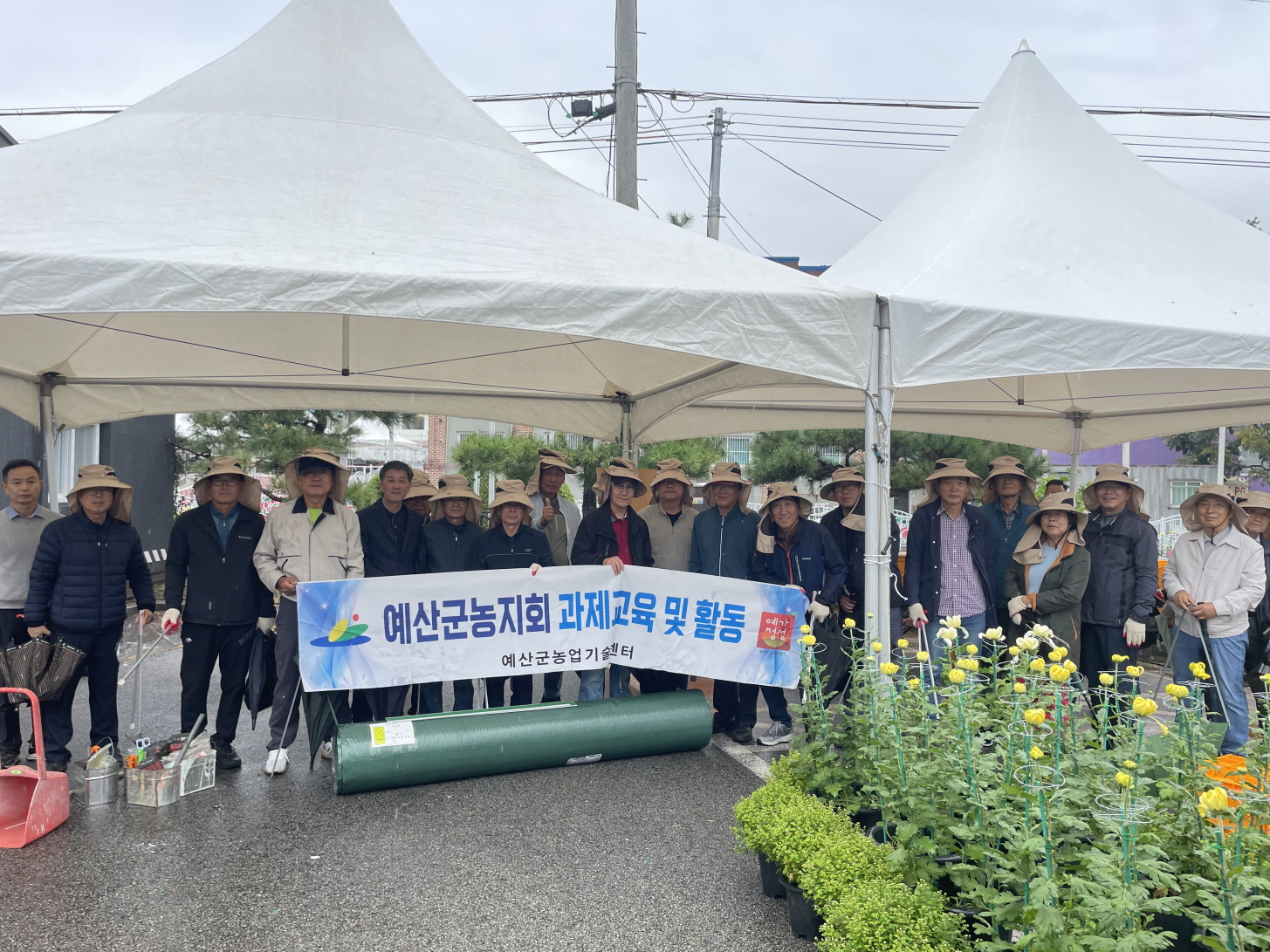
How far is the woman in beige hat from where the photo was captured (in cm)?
507

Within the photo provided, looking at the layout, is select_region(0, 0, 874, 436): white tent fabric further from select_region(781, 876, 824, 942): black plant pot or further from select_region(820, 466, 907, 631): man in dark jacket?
select_region(781, 876, 824, 942): black plant pot

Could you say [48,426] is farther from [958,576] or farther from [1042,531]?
[1042,531]

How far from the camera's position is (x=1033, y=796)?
7.16ft

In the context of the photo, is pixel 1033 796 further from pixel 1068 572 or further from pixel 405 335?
pixel 405 335

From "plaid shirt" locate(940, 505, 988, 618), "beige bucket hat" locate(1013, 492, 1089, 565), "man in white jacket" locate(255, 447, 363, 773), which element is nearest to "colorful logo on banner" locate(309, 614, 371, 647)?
"man in white jacket" locate(255, 447, 363, 773)

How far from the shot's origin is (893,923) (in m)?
2.29

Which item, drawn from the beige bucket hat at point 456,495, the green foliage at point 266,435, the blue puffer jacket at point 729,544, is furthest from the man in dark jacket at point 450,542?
the green foliage at point 266,435

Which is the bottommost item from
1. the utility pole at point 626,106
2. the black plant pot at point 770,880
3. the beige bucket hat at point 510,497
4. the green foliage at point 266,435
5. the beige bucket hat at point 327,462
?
the black plant pot at point 770,880

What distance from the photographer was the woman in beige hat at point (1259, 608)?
5.07 metres

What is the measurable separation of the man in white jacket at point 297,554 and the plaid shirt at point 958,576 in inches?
126

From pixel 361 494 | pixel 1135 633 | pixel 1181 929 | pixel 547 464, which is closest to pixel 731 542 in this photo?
pixel 547 464

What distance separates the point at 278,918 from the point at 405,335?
4.10 metres

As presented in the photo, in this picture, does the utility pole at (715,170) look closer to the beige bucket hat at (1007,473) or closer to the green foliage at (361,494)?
the green foliage at (361,494)

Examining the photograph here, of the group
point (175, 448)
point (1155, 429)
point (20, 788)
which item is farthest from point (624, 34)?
point (175, 448)
